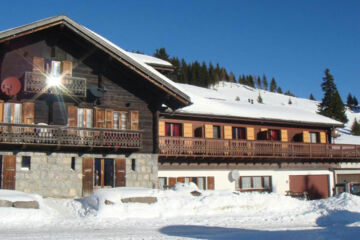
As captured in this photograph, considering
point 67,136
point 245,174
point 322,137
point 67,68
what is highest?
point 67,68

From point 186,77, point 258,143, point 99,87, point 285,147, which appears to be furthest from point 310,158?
point 186,77

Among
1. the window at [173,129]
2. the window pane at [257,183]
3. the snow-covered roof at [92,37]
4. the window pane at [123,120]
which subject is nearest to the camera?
the snow-covered roof at [92,37]

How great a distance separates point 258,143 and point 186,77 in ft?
310

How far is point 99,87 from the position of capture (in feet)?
80.6

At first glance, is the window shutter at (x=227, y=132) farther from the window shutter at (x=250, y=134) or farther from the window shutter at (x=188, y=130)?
the window shutter at (x=188, y=130)

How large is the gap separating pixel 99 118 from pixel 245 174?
37.3 feet

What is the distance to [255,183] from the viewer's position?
3094cm

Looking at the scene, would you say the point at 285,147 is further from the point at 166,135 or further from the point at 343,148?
the point at 166,135

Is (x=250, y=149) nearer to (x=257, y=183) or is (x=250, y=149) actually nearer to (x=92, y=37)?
(x=257, y=183)

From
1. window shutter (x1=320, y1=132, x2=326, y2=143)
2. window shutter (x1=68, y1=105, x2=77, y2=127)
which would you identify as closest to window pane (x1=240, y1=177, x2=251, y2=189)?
window shutter (x1=320, y1=132, x2=326, y2=143)

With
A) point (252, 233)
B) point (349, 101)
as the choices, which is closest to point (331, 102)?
point (252, 233)

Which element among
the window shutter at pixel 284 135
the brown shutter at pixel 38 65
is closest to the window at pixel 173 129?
the window shutter at pixel 284 135

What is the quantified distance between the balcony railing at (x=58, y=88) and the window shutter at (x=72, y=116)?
0.74 metres

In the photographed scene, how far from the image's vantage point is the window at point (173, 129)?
28.7m
